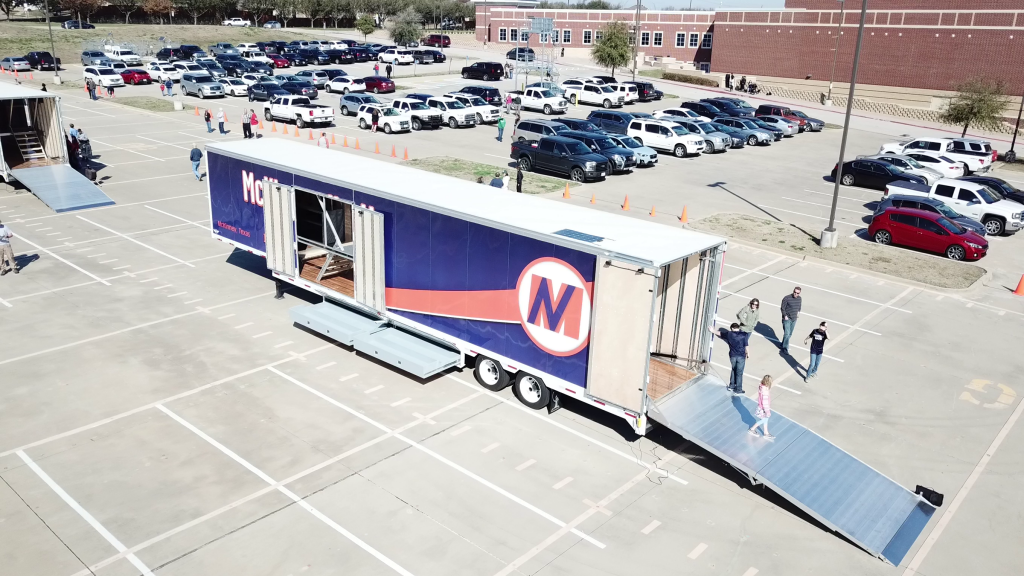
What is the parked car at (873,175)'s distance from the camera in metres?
34.4

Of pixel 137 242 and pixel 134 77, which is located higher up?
pixel 134 77

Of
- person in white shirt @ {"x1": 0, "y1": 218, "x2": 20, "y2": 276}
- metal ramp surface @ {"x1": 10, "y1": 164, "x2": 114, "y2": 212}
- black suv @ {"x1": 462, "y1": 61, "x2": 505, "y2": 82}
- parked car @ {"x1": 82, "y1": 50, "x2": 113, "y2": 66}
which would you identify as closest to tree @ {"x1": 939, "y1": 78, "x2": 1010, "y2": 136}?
black suv @ {"x1": 462, "y1": 61, "x2": 505, "y2": 82}

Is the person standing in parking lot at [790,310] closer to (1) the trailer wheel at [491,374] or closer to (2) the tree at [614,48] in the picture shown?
(1) the trailer wheel at [491,374]

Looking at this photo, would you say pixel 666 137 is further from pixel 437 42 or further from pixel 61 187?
pixel 437 42

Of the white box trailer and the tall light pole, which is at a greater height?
the tall light pole

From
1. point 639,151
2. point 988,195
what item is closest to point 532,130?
point 639,151

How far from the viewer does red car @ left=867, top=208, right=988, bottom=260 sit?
24.9m

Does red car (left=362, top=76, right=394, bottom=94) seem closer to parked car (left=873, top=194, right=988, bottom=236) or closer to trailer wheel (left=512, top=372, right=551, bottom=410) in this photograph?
parked car (left=873, top=194, right=988, bottom=236)

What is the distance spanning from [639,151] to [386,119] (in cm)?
1474

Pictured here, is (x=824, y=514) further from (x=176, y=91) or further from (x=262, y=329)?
(x=176, y=91)

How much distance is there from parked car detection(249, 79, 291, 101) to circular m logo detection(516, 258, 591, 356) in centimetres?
4214

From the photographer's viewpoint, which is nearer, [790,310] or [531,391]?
[531,391]

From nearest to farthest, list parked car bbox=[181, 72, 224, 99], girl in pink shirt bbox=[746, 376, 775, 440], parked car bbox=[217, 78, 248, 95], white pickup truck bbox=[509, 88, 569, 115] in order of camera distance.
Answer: girl in pink shirt bbox=[746, 376, 775, 440]
white pickup truck bbox=[509, 88, 569, 115]
parked car bbox=[181, 72, 224, 99]
parked car bbox=[217, 78, 248, 95]

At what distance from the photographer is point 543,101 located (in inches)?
2083
